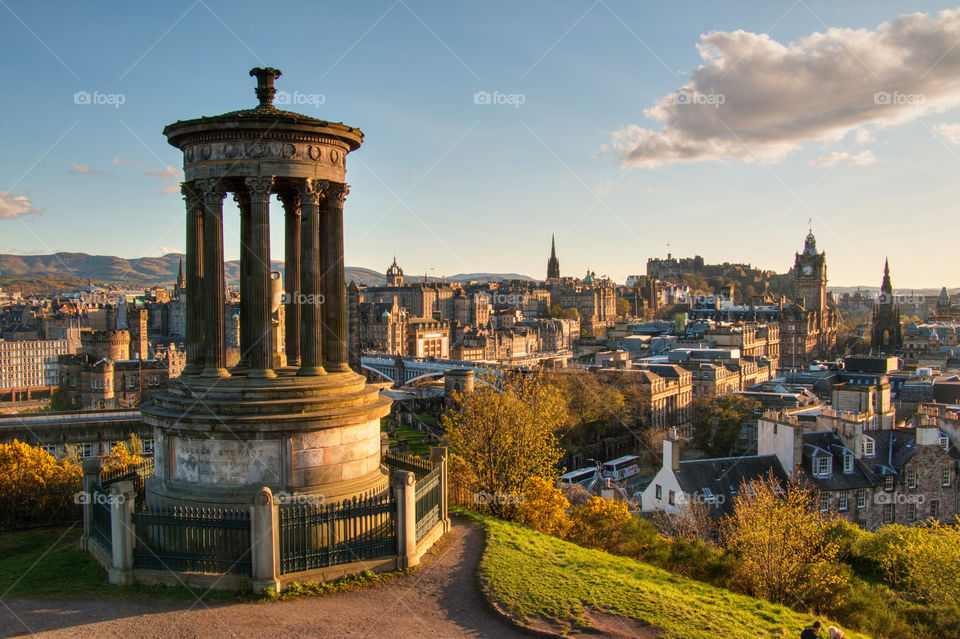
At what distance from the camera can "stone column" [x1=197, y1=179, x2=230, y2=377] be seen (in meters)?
15.2

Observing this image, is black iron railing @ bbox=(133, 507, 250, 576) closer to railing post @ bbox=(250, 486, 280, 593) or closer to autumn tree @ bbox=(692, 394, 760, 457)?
railing post @ bbox=(250, 486, 280, 593)

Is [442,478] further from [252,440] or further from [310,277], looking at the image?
[310,277]

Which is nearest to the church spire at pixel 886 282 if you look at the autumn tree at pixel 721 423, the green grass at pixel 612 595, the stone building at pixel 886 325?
the stone building at pixel 886 325

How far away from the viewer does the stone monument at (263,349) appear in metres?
14.0

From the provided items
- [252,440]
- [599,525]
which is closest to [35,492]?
[252,440]

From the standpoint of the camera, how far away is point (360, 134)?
16.5 m

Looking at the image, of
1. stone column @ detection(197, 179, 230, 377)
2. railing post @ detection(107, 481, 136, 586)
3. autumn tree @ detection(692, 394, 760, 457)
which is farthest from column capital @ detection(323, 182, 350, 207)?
autumn tree @ detection(692, 394, 760, 457)

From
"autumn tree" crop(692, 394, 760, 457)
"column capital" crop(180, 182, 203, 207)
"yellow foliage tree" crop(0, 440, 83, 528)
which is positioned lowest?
"autumn tree" crop(692, 394, 760, 457)

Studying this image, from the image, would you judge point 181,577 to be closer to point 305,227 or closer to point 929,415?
point 305,227

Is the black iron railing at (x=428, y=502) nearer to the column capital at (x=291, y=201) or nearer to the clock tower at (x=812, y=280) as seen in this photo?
the column capital at (x=291, y=201)

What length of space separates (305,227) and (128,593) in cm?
776

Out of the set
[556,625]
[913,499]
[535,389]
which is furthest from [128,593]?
[913,499]

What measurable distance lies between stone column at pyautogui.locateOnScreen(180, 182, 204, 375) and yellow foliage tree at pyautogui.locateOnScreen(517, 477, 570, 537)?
1018cm

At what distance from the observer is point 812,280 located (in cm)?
16325
